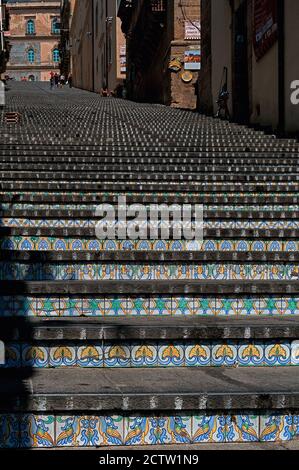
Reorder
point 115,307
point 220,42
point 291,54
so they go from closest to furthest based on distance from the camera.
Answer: point 115,307
point 291,54
point 220,42

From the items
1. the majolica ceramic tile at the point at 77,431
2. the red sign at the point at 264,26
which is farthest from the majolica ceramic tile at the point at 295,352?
the red sign at the point at 264,26

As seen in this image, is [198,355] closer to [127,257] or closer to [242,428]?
[242,428]

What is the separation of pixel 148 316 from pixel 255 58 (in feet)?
45.9

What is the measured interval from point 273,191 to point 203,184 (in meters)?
0.74

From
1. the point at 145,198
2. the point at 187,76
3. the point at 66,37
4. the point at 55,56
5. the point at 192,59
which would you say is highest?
the point at 66,37

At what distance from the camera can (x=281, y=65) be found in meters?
16.0

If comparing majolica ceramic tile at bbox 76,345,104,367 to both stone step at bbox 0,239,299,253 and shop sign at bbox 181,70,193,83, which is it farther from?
shop sign at bbox 181,70,193,83

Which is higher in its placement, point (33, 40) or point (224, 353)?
point (33, 40)

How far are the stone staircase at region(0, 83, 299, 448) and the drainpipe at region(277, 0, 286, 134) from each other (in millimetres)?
6622

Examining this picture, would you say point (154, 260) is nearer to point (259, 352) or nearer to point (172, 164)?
point (259, 352)

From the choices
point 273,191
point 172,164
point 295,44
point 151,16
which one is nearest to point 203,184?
point 273,191

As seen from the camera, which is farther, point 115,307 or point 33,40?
point 33,40

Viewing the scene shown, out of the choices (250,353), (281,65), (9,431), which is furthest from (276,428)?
(281,65)

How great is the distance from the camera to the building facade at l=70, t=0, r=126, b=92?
153ft
